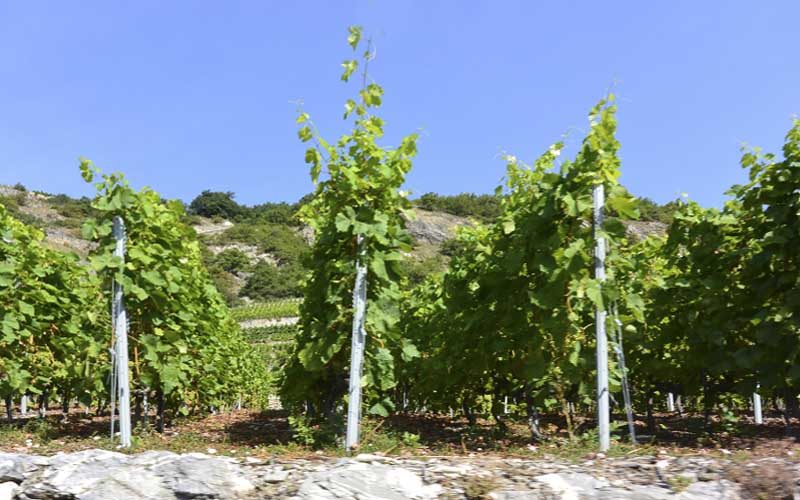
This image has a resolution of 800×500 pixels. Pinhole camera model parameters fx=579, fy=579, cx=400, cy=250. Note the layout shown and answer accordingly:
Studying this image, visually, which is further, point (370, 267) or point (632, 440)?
point (370, 267)

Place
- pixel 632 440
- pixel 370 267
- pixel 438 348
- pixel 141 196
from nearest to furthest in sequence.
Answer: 1. pixel 632 440
2. pixel 370 267
3. pixel 141 196
4. pixel 438 348

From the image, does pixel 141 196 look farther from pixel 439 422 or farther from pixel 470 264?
pixel 439 422

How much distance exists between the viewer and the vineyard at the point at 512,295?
182 inches

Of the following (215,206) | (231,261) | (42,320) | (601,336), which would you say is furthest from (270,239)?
(601,336)

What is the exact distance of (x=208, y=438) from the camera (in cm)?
617

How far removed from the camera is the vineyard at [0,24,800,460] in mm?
4633

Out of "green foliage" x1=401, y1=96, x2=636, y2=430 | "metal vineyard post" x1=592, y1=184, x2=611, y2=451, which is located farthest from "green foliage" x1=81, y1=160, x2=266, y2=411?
"metal vineyard post" x1=592, y1=184, x2=611, y2=451

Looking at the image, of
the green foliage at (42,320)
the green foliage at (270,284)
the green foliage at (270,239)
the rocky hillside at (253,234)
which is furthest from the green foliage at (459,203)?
the green foliage at (42,320)

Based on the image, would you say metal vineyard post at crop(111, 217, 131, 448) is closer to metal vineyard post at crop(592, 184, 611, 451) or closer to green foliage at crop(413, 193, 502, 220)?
metal vineyard post at crop(592, 184, 611, 451)

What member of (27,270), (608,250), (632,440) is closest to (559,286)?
(608,250)

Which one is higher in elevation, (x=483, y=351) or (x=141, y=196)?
(x=141, y=196)

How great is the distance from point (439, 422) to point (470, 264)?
2414mm

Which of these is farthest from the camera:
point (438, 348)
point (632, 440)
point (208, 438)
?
point (438, 348)

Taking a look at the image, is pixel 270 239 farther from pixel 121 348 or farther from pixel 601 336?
pixel 601 336
